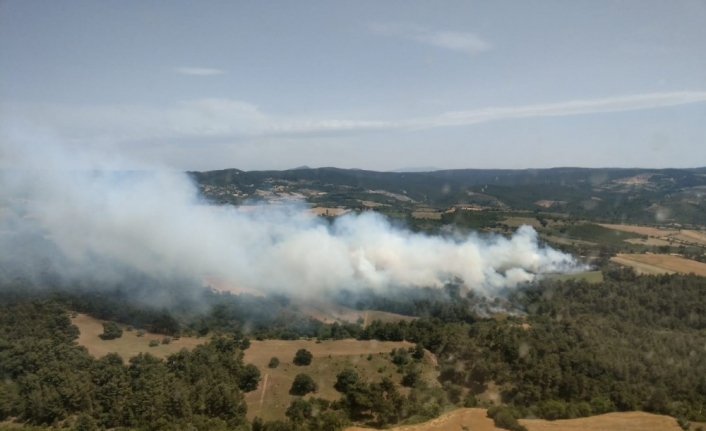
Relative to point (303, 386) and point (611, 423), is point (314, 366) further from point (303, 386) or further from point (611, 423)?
point (611, 423)

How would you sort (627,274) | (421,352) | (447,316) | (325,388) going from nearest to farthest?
(325,388) < (421,352) < (447,316) < (627,274)

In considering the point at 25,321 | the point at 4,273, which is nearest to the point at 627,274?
the point at 25,321

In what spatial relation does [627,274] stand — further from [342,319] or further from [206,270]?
[206,270]

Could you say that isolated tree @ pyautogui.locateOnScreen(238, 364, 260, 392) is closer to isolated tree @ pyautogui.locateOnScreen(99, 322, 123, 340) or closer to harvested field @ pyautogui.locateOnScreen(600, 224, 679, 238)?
isolated tree @ pyautogui.locateOnScreen(99, 322, 123, 340)

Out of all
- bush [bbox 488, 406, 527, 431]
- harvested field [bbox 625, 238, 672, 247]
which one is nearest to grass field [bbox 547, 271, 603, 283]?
harvested field [bbox 625, 238, 672, 247]

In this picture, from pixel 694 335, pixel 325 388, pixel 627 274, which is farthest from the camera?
pixel 627 274

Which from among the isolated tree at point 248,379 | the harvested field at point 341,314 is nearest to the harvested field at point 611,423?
the isolated tree at point 248,379

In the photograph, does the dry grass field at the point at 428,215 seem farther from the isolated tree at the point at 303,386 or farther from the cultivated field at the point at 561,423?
the cultivated field at the point at 561,423
